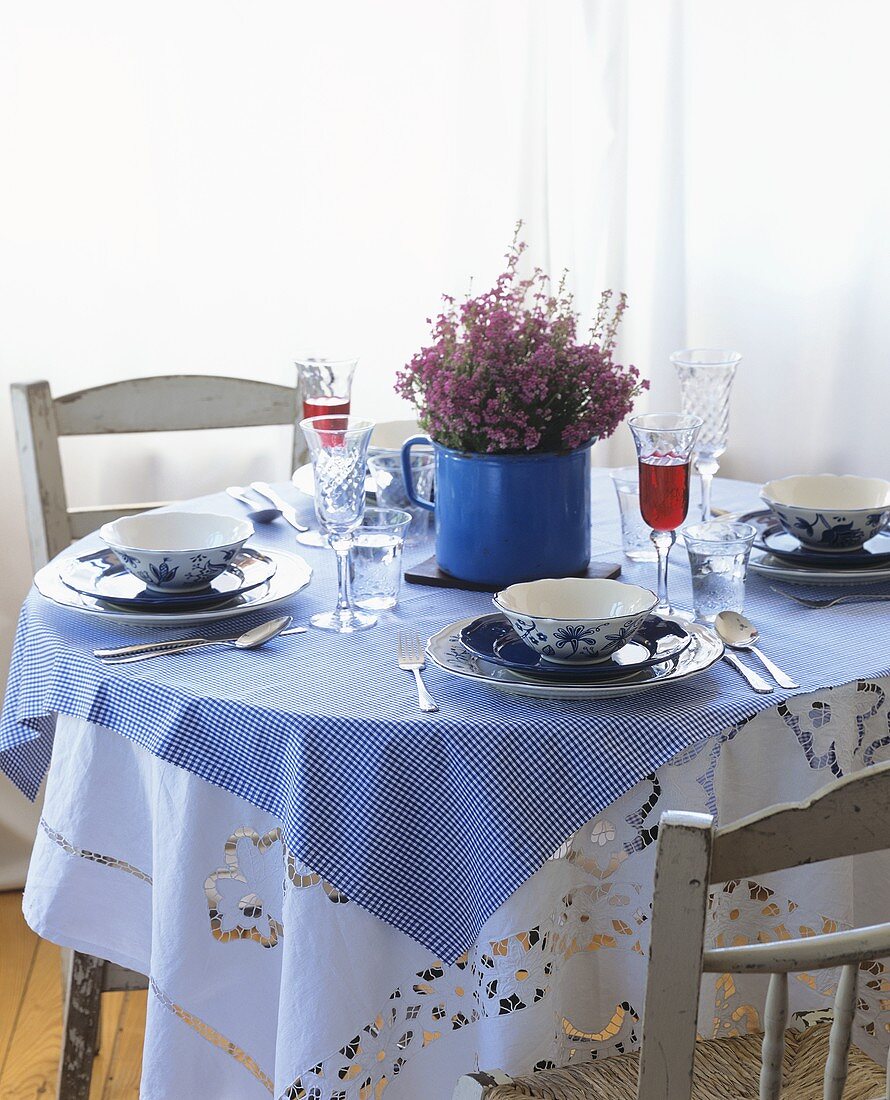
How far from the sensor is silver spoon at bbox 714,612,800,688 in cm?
118

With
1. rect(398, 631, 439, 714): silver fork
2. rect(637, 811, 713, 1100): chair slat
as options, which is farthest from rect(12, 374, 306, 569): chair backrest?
rect(637, 811, 713, 1100): chair slat

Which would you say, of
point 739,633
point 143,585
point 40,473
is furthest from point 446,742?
point 40,473

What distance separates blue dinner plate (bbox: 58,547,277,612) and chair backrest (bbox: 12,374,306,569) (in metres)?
0.55

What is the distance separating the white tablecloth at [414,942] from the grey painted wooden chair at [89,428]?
1.71 ft

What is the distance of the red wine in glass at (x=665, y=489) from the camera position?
129 cm

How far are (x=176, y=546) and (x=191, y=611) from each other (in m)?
0.16

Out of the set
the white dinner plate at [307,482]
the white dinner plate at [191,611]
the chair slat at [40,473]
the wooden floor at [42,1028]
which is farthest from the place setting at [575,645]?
the wooden floor at [42,1028]

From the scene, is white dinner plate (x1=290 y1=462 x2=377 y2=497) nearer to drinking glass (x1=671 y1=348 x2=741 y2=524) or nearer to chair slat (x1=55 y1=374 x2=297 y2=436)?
chair slat (x1=55 y1=374 x2=297 y2=436)

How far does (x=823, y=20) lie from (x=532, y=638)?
156 centimetres

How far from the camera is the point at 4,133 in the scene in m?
2.31

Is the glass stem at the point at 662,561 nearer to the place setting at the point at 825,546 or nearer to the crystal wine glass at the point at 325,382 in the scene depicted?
the place setting at the point at 825,546

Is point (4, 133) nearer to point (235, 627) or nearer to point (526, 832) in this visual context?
point (235, 627)

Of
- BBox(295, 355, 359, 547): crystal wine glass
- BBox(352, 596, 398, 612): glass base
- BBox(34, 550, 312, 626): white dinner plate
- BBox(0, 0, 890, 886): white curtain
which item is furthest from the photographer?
BBox(0, 0, 890, 886): white curtain

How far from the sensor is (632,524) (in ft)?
5.11
